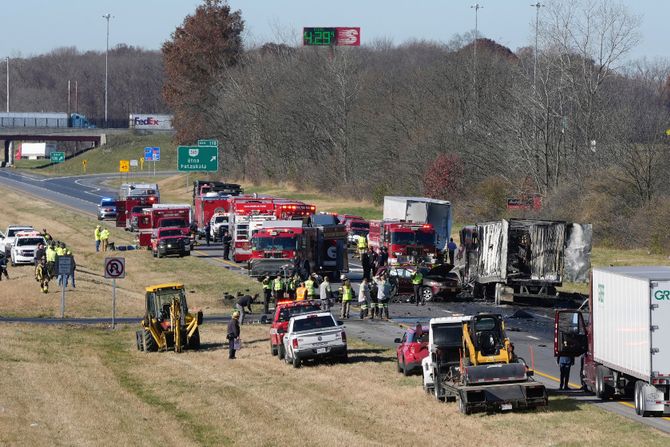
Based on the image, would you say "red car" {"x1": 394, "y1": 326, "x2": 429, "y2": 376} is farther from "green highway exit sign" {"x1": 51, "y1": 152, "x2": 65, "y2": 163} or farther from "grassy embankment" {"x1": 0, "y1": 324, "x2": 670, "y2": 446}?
"green highway exit sign" {"x1": 51, "y1": 152, "x2": 65, "y2": 163}

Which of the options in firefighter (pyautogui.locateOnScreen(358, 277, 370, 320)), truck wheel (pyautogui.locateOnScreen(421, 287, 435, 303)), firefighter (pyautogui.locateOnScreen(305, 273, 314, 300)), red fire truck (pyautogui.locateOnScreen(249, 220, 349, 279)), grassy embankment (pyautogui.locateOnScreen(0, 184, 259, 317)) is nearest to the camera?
firefighter (pyautogui.locateOnScreen(358, 277, 370, 320))

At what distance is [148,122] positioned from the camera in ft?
598

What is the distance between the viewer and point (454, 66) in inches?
4254

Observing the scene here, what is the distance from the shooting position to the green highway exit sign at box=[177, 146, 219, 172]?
96375 millimetres

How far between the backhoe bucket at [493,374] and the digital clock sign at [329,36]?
106 m

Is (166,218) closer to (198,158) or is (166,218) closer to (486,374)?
(198,158)

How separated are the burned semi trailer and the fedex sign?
137103 millimetres

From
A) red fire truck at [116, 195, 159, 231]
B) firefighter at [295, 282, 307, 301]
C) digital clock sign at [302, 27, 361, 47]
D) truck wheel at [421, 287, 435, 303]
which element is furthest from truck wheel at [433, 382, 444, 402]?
digital clock sign at [302, 27, 361, 47]

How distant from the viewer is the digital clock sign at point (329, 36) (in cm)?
12912

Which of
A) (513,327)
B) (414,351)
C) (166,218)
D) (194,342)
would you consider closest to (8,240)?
(166,218)

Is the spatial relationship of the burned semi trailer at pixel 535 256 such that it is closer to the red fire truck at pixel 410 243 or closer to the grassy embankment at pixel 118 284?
the red fire truck at pixel 410 243

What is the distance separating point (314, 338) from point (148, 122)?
153 metres

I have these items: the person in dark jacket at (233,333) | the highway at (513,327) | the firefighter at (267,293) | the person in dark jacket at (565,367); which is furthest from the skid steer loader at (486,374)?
the firefighter at (267,293)

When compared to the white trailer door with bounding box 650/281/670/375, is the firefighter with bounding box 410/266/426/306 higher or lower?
lower
